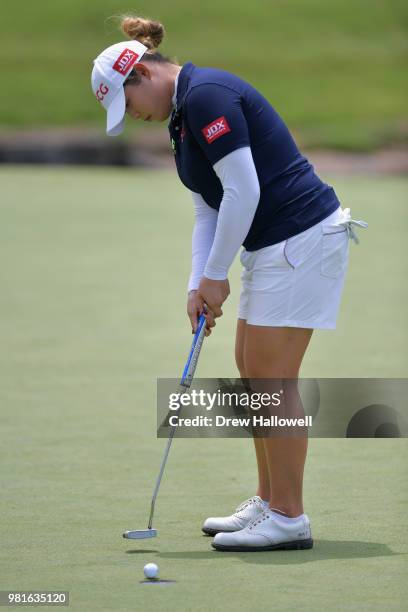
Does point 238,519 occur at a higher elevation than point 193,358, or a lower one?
lower

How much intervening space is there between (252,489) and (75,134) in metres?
22.0

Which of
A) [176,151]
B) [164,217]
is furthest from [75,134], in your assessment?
[176,151]

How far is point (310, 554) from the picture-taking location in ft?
15.0

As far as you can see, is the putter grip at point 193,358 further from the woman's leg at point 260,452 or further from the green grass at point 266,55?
the green grass at point 266,55

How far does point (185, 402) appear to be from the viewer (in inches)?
204

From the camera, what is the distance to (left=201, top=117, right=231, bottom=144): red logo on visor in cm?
436

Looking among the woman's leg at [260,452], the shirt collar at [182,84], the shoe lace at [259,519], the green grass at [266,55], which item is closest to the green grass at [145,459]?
the shoe lace at [259,519]

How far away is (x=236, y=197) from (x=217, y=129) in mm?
222

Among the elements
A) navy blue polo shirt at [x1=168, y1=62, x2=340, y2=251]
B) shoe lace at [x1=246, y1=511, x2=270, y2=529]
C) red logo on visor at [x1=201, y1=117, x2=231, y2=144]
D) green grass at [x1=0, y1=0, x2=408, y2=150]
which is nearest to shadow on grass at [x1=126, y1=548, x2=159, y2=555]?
shoe lace at [x1=246, y1=511, x2=270, y2=529]

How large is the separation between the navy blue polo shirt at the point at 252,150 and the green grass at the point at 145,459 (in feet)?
3.56

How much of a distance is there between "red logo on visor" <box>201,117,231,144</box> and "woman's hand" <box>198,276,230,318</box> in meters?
0.49

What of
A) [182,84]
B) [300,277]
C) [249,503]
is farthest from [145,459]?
[182,84]

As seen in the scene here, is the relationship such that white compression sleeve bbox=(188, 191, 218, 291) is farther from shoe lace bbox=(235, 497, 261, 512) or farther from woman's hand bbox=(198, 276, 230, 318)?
shoe lace bbox=(235, 497, 261, 512)

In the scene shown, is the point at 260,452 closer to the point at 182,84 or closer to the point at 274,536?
the point at 274,536
